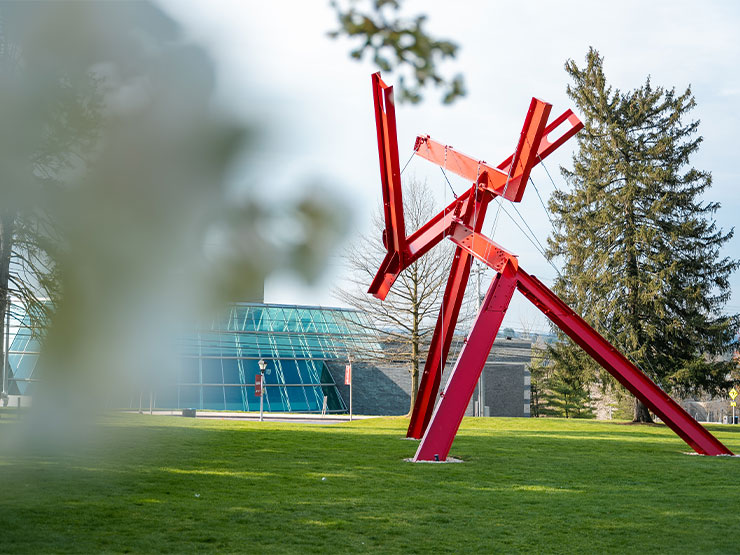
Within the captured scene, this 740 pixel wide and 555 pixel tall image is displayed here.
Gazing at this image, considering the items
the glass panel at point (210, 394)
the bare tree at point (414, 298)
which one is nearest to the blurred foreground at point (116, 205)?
the glass panel at point (210, 394)

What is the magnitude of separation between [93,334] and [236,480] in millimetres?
8640

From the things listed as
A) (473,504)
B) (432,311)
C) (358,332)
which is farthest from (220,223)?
(358,332)

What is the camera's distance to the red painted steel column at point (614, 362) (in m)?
14.4

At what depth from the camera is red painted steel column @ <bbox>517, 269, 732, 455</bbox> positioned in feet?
47.3

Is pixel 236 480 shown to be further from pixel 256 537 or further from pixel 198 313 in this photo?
pixel 198 313

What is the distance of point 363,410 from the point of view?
4119cm

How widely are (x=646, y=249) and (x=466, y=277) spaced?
18.4m

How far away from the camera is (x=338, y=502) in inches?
345

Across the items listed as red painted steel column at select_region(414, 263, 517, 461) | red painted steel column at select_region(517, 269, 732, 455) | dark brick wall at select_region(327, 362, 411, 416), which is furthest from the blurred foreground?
dark brick wall at select_region(327, 362, 411, 416)

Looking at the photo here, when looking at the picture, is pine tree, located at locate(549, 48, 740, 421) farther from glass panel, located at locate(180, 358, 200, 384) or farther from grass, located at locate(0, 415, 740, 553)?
glass panel, located at locate(180, 358, 200, 384)

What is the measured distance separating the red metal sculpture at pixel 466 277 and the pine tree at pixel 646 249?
15.9 metres

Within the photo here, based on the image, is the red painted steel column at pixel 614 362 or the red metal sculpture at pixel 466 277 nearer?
the red metal sculpture at pixel 466 277

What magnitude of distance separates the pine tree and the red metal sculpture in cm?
1592

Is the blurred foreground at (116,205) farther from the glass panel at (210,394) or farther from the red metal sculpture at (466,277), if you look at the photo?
the red metal sculpture at (466,277)
